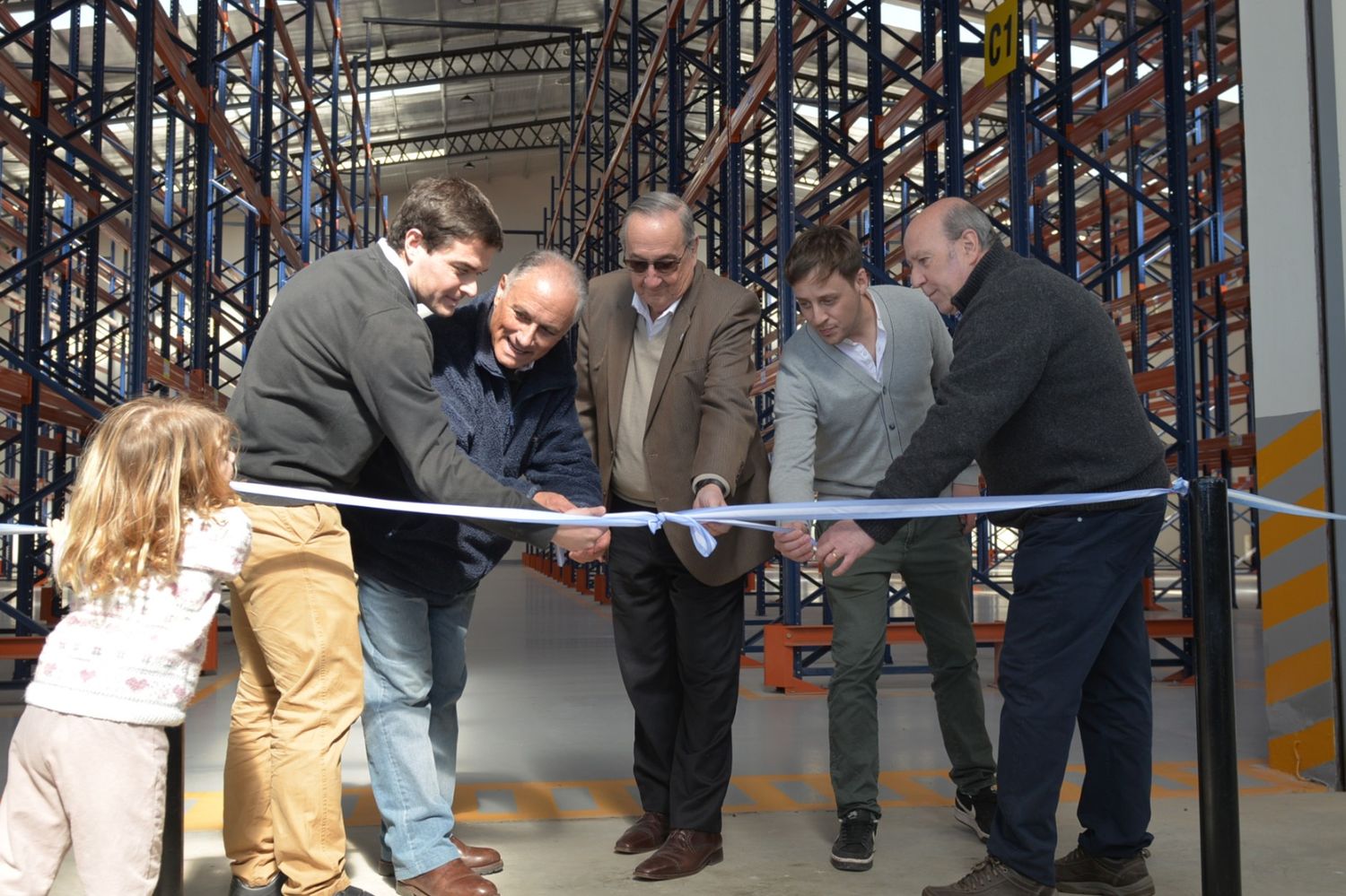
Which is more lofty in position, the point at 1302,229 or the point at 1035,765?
the point at 1302,229

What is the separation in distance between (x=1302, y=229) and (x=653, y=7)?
22.1 m

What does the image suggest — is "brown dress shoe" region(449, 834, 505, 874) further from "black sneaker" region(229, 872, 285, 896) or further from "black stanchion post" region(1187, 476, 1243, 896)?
"black stanchion post" region(1187, 476, 1243, 896)

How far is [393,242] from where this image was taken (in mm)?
3348

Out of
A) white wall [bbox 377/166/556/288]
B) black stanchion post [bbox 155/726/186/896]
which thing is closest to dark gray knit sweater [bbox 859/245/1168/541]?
black stanchion post [bbox 155/726/186/896]

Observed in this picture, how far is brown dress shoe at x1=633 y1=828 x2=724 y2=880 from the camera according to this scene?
3.69 meters

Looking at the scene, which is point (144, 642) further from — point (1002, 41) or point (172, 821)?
point (1002, 41)

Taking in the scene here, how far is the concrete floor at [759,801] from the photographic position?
373cm

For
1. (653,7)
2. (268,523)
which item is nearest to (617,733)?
(268,523)

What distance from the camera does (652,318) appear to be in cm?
403

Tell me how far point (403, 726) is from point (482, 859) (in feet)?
1.82

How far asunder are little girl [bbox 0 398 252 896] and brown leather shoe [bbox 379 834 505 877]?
4.02ft

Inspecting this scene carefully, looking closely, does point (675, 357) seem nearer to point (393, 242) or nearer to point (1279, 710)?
point (393, 242)

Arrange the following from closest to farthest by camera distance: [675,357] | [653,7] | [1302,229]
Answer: [675,357] < [1302,229] < [653,7]

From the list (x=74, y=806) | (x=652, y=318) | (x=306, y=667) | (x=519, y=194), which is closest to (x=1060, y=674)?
(x=652, y=318)
